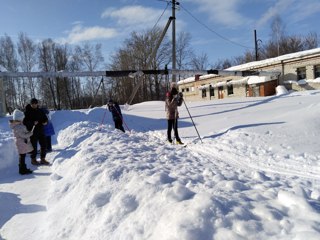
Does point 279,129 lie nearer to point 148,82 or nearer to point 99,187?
point 99,187

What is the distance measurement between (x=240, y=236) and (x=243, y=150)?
4987 mm

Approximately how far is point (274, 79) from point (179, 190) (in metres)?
26.1

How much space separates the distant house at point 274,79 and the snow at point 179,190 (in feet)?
57.7

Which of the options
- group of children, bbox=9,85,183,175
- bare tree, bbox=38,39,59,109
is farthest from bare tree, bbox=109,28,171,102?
group of children, bbox=9,85,183,175

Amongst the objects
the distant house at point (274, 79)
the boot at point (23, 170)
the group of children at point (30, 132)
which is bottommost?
the boot at point (23, 170)

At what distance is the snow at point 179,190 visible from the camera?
129 inches

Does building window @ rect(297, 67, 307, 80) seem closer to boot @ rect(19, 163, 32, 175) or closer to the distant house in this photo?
the distant house

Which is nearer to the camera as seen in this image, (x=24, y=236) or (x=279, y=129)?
(x=24, y=236)

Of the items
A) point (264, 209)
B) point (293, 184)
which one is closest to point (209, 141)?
point (293, 184)

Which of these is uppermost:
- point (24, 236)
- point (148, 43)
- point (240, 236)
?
point (148, 43)

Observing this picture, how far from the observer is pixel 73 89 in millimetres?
57969

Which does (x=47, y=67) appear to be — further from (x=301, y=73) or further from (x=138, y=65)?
(x=301, y=73)

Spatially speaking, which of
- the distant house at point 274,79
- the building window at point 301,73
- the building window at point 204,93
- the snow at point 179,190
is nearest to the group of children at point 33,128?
the snow at point 179,190

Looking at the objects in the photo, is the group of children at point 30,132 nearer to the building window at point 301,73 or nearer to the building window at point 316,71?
the building window at point 316,71
